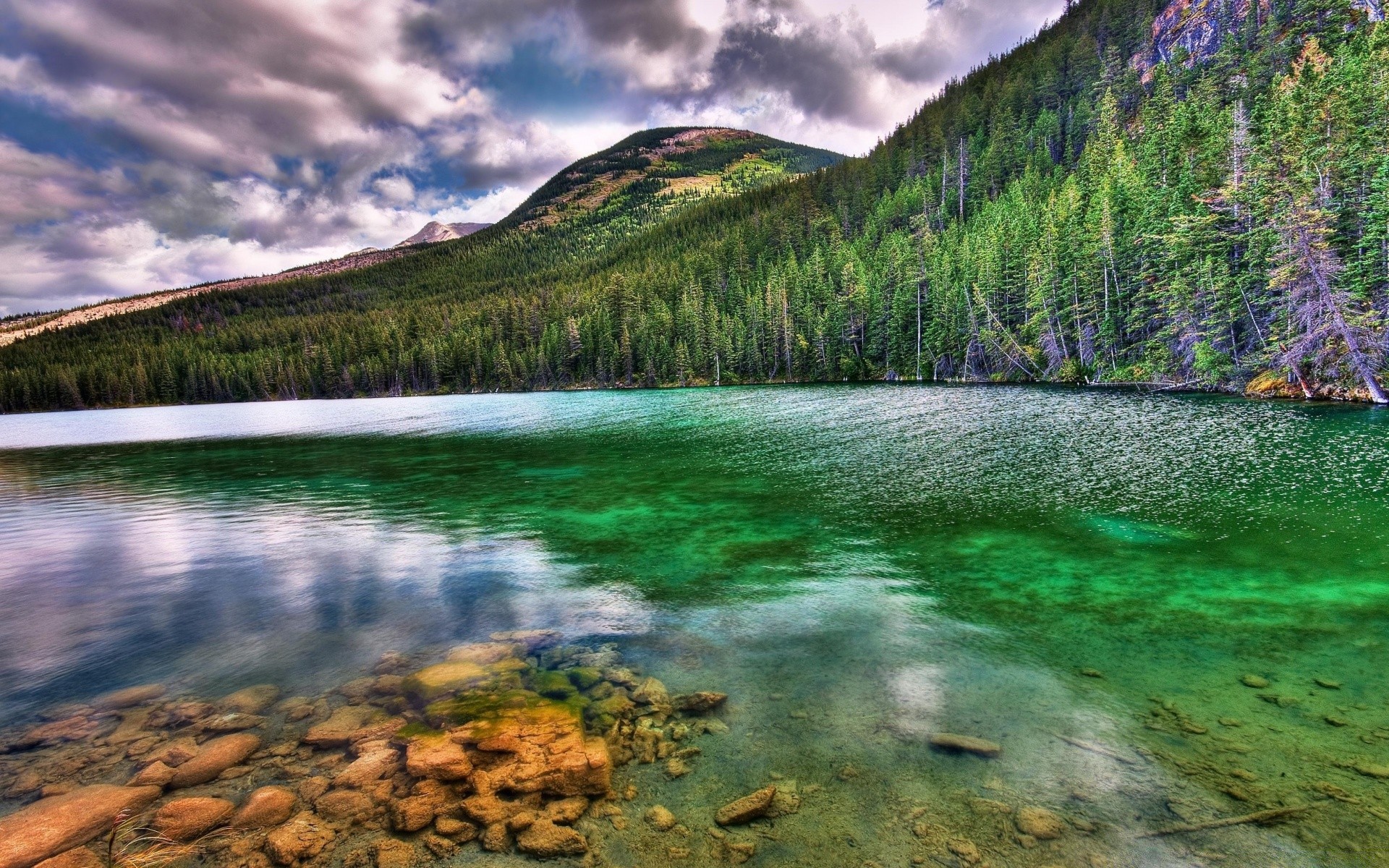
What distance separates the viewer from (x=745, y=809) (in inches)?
255

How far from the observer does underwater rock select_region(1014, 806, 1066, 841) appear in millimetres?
6051

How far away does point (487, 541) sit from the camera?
19125mm

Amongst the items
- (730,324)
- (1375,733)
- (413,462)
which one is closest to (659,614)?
(1375,733)

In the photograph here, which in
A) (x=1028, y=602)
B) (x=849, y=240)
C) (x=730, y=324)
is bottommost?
(x=1028, y=602)

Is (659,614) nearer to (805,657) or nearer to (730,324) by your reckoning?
(805,657)

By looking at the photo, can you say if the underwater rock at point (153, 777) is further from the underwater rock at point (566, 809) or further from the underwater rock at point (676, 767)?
the underwater rock at point (676, 767)

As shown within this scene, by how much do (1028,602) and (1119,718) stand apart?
448cm

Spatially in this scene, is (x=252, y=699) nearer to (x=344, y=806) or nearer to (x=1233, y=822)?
(x=344, y=806)

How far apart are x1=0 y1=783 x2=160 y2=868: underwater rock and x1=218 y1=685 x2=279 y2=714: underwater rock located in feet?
6.66

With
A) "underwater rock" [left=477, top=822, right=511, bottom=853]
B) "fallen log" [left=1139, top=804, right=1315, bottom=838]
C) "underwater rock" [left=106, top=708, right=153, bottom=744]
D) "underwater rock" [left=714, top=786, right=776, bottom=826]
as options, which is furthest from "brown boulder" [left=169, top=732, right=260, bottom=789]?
"fallen log" [left=1139, top=804, right=1315, bottom=838]

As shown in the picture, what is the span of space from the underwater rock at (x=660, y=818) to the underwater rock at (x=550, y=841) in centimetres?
74

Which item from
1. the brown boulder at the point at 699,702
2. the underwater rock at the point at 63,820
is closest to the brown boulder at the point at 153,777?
the underwater rock at the point at 63,820

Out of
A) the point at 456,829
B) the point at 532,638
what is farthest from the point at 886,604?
the point at 456,829

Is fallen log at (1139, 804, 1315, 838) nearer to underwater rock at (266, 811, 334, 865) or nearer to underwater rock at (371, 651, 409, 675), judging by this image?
A: underwater rock at (266, 811, 334, 865)
